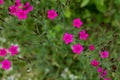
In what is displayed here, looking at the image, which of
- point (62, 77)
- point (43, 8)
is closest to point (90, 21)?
point (43, 8)

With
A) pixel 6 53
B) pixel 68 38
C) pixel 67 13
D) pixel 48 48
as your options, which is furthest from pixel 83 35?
pixel 6 53

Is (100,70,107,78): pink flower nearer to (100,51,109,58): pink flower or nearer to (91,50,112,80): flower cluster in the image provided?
(91,50,112,80): flower cluster

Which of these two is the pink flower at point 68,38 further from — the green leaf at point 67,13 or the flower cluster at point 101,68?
the green leaf at point 67,13

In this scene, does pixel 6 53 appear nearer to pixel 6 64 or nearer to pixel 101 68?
pixel 6 64

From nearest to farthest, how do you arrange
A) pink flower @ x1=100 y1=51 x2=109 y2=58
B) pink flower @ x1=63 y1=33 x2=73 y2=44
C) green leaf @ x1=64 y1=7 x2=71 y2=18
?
pink flower @ x1=63 y1=33 x2=73 y2=44
pink flower @ x1=100 y1=51 x2=109 y2=58
green leaf @ x1=64 y1=7 x2=71 y2=18

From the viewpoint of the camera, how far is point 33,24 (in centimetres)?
242

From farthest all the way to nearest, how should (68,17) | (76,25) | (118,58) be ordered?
(68,17) → (118,58) → (76,25)

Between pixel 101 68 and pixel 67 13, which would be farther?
pixel 67 13

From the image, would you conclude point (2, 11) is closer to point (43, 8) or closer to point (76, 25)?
point (43, 8)

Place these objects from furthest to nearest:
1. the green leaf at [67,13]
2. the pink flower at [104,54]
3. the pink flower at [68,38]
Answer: the green leaf at [67,13]
the pink flower at [104,54]
the pink flower at [68,38]

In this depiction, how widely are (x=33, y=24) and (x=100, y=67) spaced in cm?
63

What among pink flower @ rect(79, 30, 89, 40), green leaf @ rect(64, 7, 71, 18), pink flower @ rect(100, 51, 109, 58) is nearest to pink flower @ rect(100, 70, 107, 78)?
pink flower @ rect(100, 51, 109, 58)

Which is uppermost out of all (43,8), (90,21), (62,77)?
(43,8)

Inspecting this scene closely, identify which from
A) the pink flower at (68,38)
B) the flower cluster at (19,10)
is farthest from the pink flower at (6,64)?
the pink flower at (68,38)
